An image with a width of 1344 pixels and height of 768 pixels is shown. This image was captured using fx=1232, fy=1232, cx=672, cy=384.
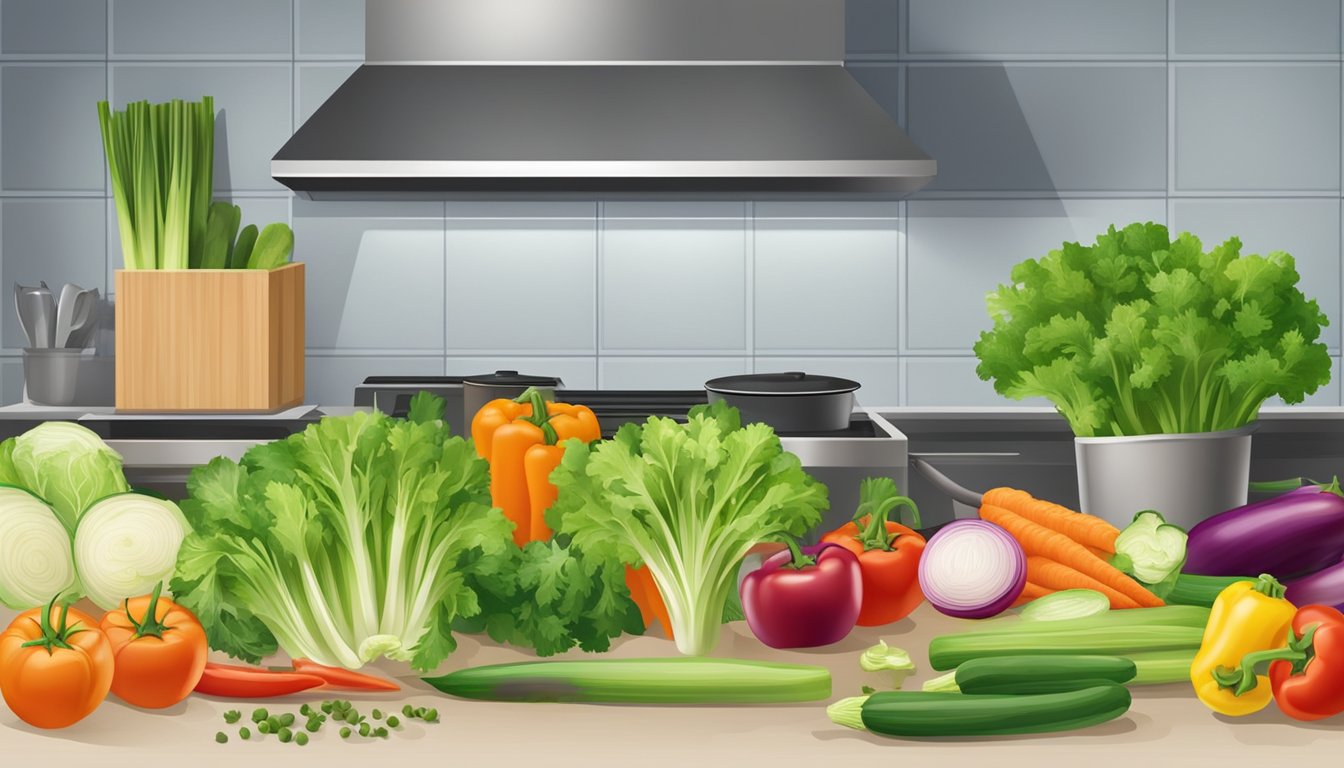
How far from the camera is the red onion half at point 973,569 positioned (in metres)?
1.28

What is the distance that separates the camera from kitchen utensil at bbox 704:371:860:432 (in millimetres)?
2156

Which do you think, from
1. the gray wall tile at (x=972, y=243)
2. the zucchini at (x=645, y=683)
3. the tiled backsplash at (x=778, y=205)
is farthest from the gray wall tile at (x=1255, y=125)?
the zucchini at (x=645, y=683)

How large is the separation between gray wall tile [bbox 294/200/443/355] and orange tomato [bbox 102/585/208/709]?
236 centimetres

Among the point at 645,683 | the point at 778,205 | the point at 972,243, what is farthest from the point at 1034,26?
the point at 645,683

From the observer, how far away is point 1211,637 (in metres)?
1.03

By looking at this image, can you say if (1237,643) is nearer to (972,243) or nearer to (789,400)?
(789,400)

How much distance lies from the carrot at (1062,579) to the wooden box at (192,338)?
2.11m

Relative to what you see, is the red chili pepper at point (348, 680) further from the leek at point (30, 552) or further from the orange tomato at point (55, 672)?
the leek at point (30, 552)

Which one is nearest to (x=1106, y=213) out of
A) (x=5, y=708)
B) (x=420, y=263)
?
(x=420, y=263)

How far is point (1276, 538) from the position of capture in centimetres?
128

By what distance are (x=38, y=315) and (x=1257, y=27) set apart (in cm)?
329

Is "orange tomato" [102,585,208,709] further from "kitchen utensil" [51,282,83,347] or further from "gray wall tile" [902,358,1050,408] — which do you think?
"gray wall tile" [902,358,1050,408]

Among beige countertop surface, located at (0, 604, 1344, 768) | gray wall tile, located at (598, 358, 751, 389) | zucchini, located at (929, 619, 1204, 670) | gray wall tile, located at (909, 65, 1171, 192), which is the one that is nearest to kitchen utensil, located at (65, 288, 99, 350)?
gray wall tile, located at (598, 358, 751, 389)

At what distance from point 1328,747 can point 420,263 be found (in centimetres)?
274
